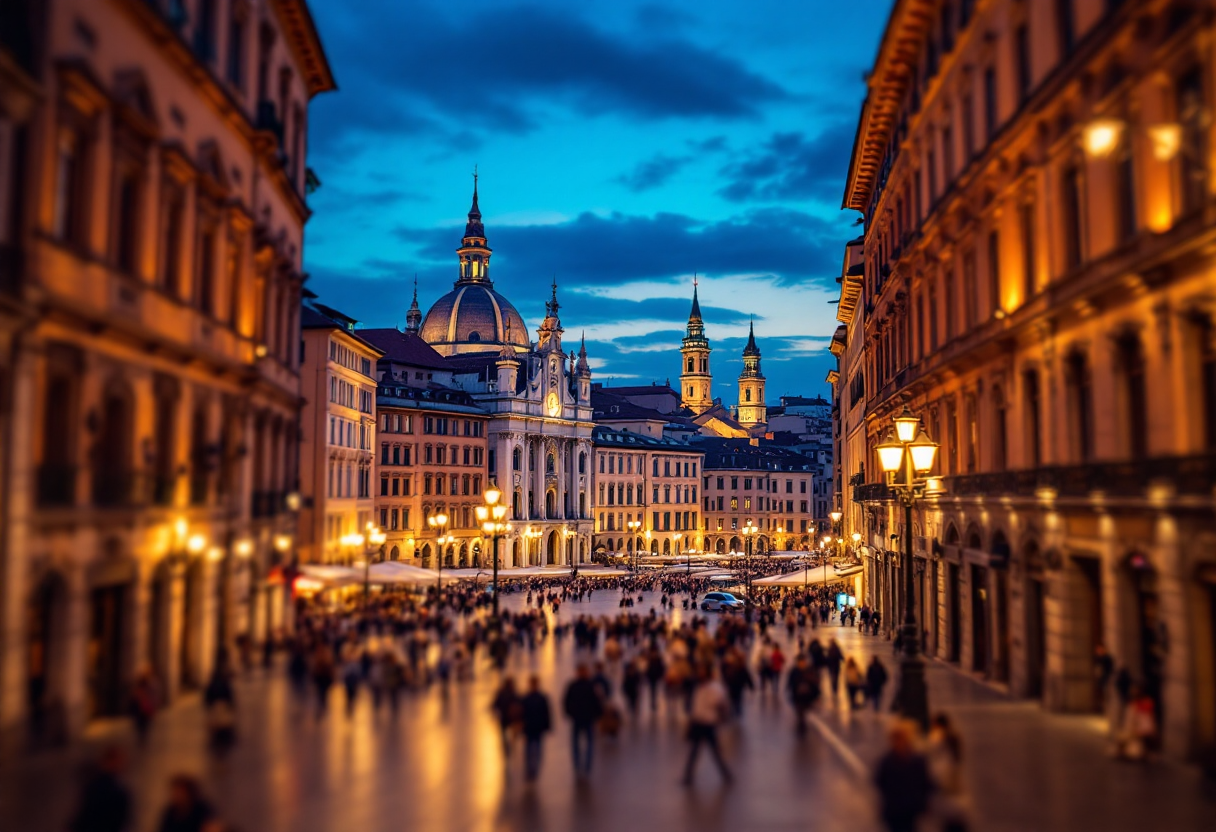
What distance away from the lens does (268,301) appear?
34.8 m

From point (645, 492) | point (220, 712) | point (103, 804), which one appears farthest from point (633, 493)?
point (103, 804)

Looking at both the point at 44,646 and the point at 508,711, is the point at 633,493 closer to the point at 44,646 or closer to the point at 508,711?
the point at 508,711

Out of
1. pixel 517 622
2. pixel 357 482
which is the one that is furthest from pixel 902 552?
pixel 357 482

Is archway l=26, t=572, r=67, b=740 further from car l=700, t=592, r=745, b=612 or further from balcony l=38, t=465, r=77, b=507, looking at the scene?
car l=700, t=592, r=745, b=612

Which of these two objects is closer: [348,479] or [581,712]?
[581,712]

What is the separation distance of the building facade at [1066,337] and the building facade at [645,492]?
10484 centimetres

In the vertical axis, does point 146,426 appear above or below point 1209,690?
above

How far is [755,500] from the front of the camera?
167m

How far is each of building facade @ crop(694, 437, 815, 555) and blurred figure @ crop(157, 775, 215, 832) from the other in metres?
152

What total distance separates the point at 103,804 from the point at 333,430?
2424 inches

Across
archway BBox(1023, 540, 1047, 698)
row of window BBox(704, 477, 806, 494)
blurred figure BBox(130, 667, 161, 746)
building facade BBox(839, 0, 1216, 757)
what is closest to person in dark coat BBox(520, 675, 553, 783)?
blurred figure BBox(130, 667, 161, 746)

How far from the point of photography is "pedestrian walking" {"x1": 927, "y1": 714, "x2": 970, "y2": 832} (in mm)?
13095

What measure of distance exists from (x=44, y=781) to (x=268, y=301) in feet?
68.5

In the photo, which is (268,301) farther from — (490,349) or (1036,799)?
(490,349)
